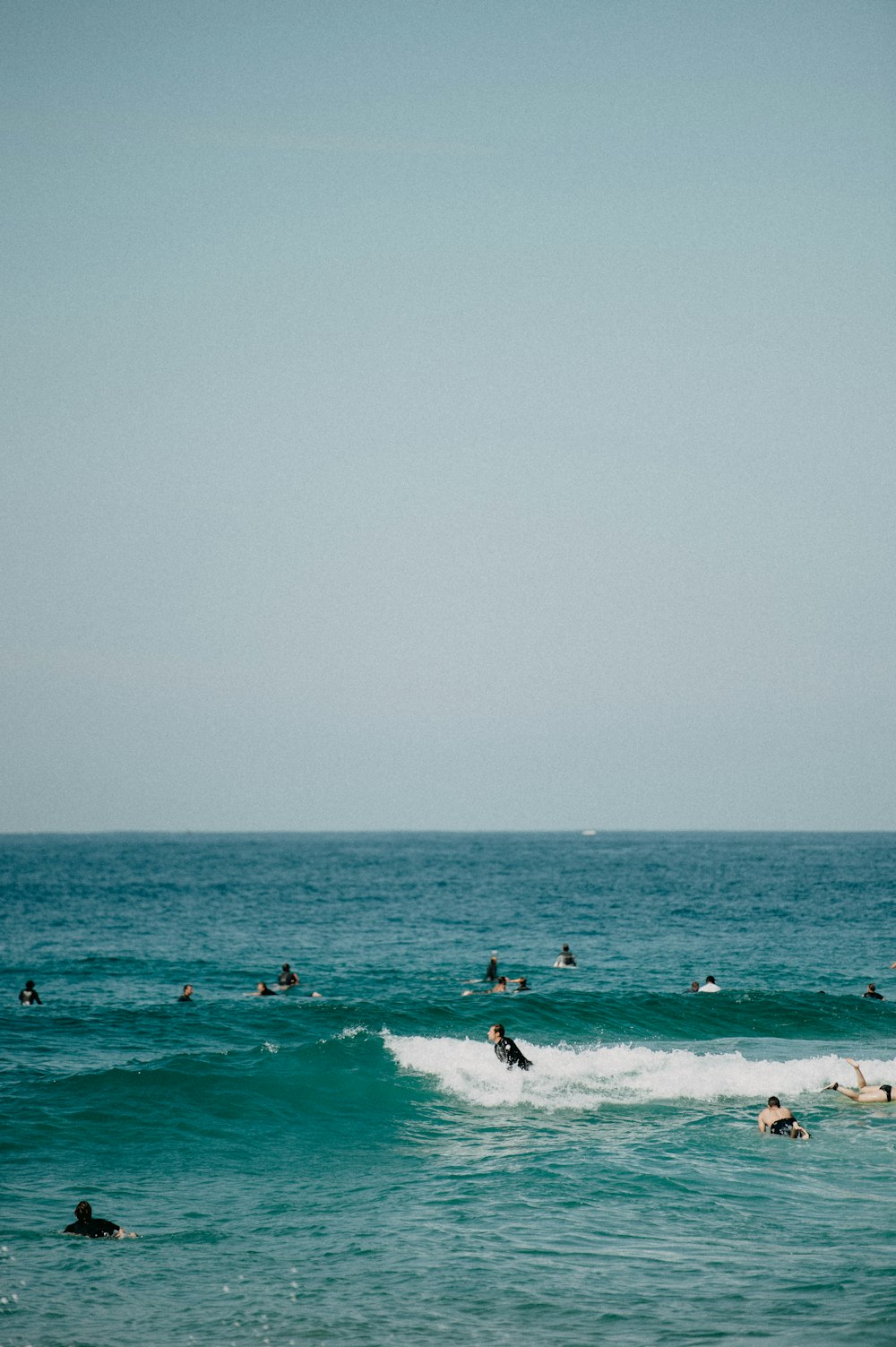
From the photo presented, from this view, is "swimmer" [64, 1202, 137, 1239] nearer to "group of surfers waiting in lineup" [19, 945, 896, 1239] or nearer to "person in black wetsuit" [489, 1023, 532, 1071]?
"group of surfers waiting in lineup" [19, 945, 896, 1239]

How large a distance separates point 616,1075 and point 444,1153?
6.81 meters

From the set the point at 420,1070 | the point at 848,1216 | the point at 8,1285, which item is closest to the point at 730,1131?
the point at 848,1216

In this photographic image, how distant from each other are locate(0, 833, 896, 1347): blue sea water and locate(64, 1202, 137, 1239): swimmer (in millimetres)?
288

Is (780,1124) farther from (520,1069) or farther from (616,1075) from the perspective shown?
(520,1069)

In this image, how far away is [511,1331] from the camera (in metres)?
13.9

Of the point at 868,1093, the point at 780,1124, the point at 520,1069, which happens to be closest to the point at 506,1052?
the point at 520,1069

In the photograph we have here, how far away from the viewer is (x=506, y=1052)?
88.0ft

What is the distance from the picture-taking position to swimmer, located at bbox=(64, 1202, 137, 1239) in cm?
1728

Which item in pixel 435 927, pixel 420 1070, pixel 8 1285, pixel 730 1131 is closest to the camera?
pixel 8 1285

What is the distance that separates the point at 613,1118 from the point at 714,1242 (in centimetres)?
719

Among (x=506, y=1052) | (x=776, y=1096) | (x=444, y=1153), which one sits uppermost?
(x=506, y=1052)

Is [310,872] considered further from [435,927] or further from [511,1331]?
[511,1331]

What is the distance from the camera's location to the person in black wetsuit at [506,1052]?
2681cm

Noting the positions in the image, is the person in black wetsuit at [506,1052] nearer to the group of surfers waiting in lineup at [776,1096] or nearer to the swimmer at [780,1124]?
the group of surfers waiting in lineup at [776,1096]
